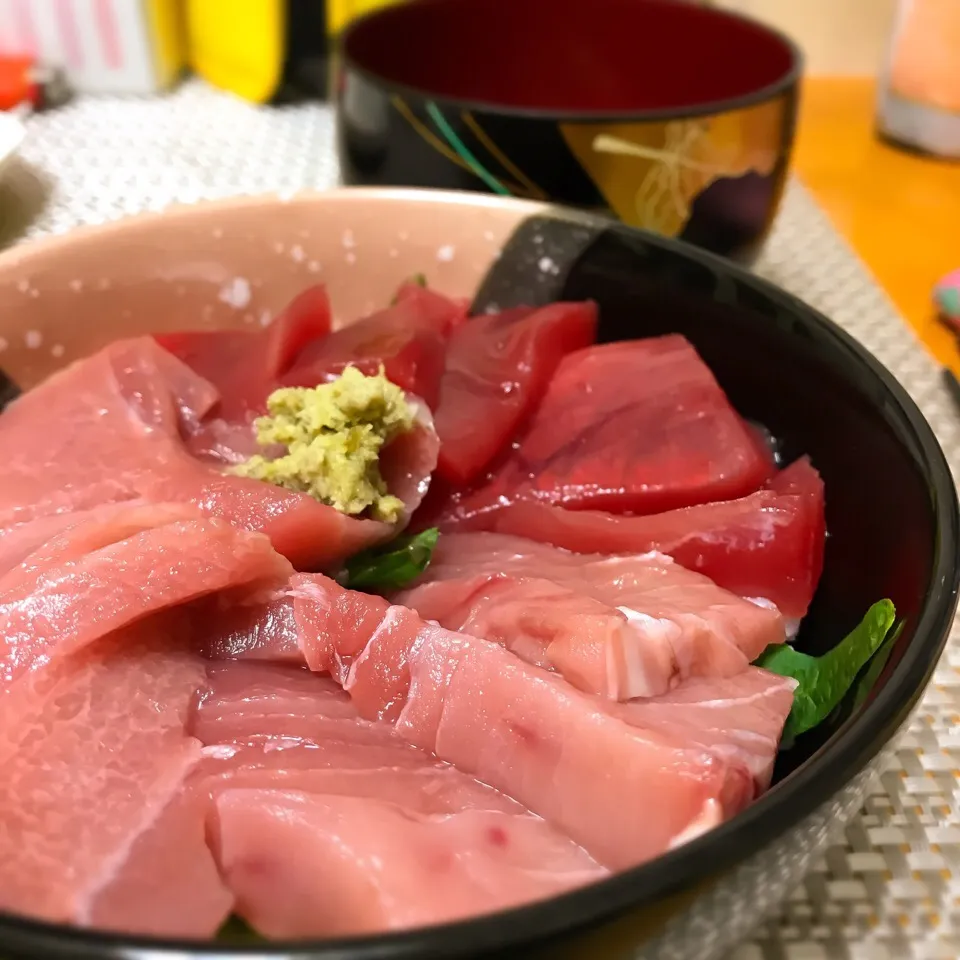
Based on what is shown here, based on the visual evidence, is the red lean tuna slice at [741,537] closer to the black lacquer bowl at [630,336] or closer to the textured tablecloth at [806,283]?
the black lacquer bowl at [630,336]

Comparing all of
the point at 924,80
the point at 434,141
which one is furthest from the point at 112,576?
the point at 924,80

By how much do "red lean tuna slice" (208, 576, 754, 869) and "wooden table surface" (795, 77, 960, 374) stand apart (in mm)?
980

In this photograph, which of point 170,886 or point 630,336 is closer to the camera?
point 170,886

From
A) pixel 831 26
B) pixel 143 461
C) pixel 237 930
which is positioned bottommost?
pixel 237 930

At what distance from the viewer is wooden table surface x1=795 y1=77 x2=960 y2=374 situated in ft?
5.15

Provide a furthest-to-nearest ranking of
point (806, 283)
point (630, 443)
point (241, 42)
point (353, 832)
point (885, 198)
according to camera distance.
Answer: point (241, 42) < point (885, 198) < point (806, 283) < point (630, 443) < point (353, 832)

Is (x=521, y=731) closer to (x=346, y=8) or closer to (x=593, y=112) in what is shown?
(x=593, y=112)

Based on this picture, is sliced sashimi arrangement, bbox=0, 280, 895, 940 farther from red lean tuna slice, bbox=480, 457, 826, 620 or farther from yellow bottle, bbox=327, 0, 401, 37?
yellow bottle, bbox=327, 0, 401, 37

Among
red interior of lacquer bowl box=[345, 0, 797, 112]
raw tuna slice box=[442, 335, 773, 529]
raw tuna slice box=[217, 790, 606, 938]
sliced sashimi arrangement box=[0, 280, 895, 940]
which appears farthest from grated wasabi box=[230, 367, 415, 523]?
red interior of lacquer bowl box=[345, 0, 797, 112]

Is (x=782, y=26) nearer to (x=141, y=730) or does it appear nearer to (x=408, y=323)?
(x=408, y=323)

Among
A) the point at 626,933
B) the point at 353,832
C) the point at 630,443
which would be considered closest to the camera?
the point at 626,933

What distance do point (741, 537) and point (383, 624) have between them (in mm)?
313

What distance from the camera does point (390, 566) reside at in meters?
0.85

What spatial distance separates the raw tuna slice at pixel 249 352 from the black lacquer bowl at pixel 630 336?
7cm
